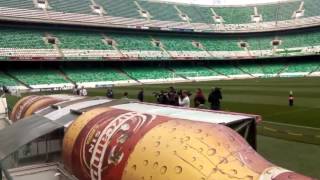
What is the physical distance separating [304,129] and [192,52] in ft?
211

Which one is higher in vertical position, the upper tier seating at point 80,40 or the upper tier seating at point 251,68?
the upper tier seating at point 80,40

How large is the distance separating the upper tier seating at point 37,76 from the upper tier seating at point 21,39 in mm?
3704

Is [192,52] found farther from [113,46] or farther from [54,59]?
[54,59]

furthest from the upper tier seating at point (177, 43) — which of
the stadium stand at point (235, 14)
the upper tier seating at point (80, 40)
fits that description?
the stadium stand at point (235, 14)

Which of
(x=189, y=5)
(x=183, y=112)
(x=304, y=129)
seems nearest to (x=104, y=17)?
(x=189, y=5)

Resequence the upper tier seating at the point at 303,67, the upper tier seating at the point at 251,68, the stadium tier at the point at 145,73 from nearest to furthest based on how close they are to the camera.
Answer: the stadium tier at the point at 145,73 → the upper tier seating at the point at 303,67 → the upper tier seating at the point at 251,68

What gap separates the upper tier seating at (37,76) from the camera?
198 ft

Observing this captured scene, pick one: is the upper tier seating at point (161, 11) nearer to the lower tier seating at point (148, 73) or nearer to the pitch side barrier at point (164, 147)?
the lower tier seating at point (148, 73)

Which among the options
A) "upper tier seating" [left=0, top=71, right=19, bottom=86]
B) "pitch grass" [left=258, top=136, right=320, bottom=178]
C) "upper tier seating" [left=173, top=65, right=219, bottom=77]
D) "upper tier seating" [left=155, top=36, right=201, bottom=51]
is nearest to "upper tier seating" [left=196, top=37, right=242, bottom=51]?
"upper tier seating" [left=155, top=36, right=201, bottom=51]

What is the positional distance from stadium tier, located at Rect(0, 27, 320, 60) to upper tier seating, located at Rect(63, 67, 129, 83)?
2.61 m

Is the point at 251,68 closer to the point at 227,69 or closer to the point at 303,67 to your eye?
the point at 227,69

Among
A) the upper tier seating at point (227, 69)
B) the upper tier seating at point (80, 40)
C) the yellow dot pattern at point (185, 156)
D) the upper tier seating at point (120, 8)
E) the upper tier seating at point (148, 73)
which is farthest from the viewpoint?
the upper tier seating at point (120, 8)

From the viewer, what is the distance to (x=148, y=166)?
455cm

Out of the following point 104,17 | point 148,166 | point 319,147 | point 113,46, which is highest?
point 104,17
